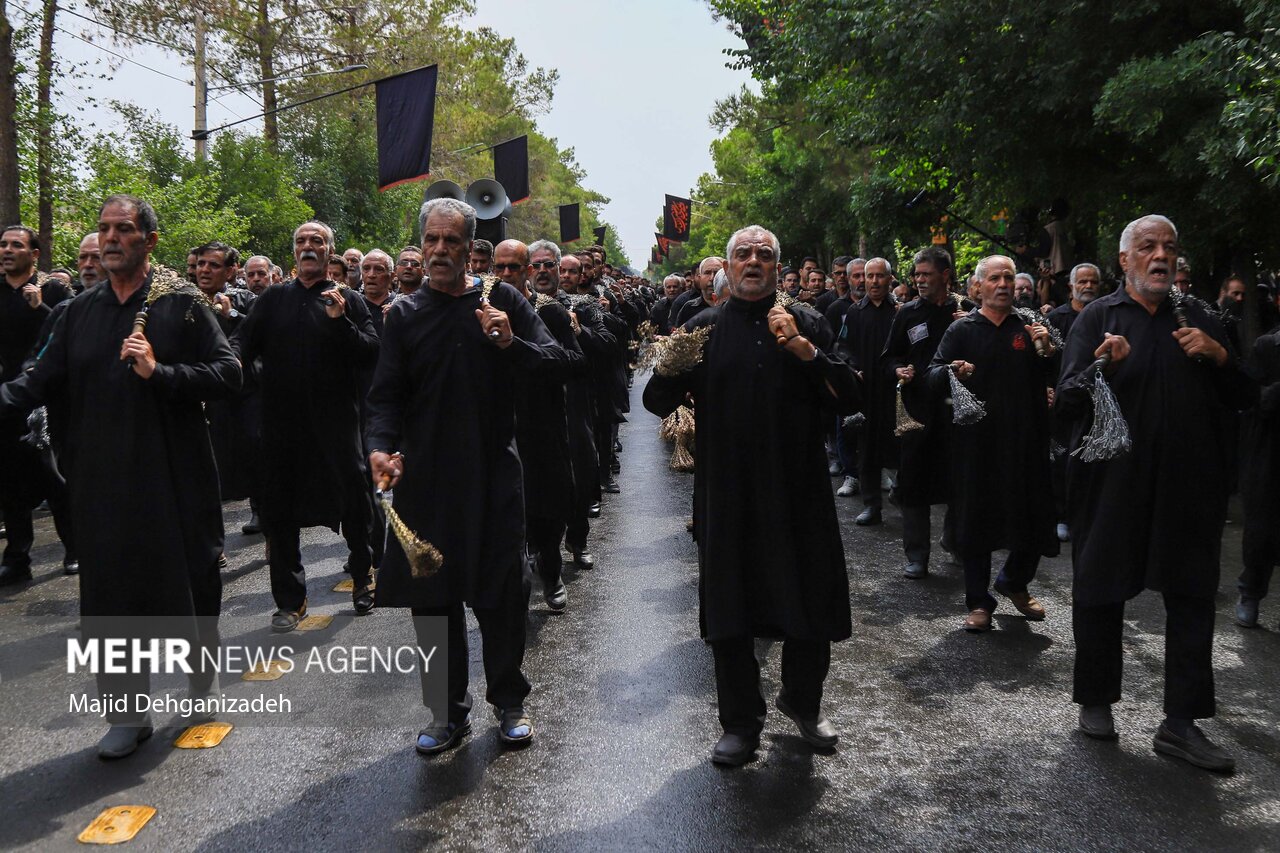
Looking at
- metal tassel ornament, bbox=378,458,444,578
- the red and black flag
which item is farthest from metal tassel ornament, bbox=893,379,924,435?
the red and black flag

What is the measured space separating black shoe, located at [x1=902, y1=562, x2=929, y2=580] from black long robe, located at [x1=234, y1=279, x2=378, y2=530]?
3.83m

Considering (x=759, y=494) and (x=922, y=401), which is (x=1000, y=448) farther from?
(x=759, y=494)

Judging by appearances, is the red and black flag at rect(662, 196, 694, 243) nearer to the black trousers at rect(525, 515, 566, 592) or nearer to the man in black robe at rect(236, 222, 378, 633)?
the black trousers at rect(525, 515, 566, 592)

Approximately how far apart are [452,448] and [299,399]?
92.7 inches

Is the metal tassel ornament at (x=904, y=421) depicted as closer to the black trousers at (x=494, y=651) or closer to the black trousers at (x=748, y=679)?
the black trousers at (x=748, y=679)

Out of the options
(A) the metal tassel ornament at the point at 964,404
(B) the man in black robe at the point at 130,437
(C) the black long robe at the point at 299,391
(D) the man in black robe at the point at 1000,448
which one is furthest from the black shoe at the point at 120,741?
(A) the metal tassel ornament at the point at 964,404

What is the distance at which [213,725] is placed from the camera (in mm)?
5258

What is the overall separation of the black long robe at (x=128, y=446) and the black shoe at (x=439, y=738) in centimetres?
115

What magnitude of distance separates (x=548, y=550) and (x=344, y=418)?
4.88ft

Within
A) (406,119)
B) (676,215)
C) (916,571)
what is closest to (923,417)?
(916,571)

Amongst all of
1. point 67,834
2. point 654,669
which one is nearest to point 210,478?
point 67,834

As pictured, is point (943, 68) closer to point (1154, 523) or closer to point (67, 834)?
point (1154, 523)

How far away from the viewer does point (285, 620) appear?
676cm

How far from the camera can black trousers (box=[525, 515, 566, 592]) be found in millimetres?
7414
